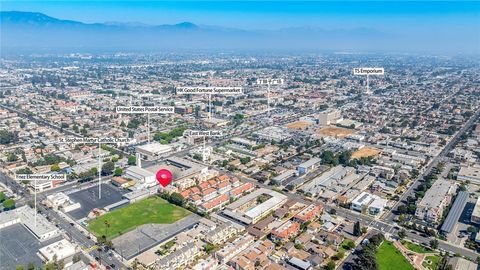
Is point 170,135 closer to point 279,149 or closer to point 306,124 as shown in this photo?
point 279,149

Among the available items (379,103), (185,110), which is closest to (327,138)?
(185,110)

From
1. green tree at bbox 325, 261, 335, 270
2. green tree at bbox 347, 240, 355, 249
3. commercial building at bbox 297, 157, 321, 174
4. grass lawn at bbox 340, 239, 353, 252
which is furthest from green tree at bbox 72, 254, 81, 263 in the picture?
commercial building at bbox 297, 157, 321, 174

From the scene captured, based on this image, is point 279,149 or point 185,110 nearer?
point 279,149

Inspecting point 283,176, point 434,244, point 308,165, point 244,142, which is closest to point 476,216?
point 434,244

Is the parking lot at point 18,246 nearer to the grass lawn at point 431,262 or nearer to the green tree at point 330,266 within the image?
the green tree at point 330,266

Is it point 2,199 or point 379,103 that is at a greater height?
point 379,103

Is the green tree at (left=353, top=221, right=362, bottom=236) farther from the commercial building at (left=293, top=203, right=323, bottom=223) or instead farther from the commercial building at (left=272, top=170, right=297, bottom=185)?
the commercial building at (left=272, top=170, right=297, bottom=185)
